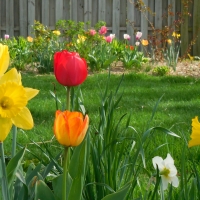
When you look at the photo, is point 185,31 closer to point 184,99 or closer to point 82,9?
point 82,9

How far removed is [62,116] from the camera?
121cm

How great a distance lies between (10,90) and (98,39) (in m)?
8.04

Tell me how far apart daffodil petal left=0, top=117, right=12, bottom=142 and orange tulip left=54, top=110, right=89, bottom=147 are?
0.42 ft

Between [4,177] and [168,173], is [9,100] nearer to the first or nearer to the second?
[4,177]

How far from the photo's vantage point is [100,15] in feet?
38.2

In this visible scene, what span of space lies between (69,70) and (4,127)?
28 cm

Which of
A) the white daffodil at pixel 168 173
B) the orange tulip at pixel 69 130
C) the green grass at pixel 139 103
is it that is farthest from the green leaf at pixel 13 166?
the green grass at pixel 139 103

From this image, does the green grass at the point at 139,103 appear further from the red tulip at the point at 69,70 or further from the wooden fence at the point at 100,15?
the wooden fence at the point at 100,15

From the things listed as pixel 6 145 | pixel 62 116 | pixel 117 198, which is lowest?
pixel 6 145

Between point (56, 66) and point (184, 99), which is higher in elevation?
point (56, 66)

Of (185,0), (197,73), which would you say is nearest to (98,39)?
(197,73)

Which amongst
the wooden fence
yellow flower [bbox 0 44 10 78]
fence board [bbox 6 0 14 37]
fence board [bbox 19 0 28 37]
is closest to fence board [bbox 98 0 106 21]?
the wooden fence

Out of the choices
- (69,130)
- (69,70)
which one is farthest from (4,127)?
(69,70)

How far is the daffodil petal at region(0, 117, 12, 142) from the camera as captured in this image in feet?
4.12
